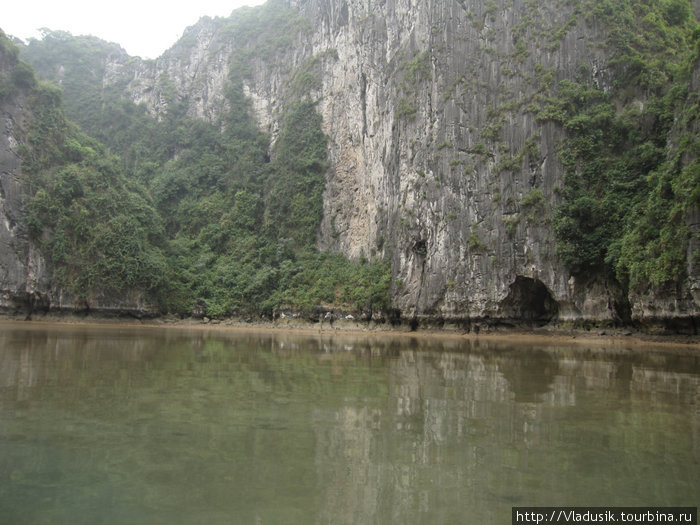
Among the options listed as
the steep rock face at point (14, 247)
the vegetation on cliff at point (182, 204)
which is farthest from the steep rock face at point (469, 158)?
the steep rock face at point (14, 247)

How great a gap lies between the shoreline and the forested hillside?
3.31 ft

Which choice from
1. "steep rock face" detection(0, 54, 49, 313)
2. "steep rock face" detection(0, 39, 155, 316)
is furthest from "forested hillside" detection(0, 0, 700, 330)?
"steep rock face" detection(0, 54, 49, 313)

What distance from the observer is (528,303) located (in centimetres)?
2916

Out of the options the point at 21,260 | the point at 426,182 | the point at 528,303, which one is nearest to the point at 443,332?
the point at 528,303

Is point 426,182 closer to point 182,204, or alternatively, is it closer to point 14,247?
point 182,204

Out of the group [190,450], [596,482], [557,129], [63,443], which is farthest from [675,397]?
[557,129]

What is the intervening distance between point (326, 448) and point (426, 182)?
30005 millimetres

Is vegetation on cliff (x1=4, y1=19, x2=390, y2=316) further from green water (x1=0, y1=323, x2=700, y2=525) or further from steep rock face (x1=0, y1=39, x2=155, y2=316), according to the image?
green water (x1=0, y1=323, x2=700, y2=525)

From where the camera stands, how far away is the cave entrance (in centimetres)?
2856

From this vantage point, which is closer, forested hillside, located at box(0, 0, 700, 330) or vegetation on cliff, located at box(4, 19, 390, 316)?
forested hillside, located at box(0, 0, 700, 330)

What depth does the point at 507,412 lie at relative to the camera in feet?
20.7

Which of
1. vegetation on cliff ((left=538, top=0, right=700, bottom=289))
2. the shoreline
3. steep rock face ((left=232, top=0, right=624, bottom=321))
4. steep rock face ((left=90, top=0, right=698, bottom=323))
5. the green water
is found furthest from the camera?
steep rock face ((left=232, top=0, right=624, bottom=321))

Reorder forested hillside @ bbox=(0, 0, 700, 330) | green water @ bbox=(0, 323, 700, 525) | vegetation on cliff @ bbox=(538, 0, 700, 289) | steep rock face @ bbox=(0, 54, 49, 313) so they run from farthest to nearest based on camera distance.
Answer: steep rock face @ bbox=(0, 54, 49, 313) → forested hillside @ bbox=(0, 0, 700, 330) → vegetation on cliff @ bbox=(538, 0, 700, 289) → green water @ bbox=(0, 323, 700, 525)

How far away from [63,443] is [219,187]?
50858 mm
